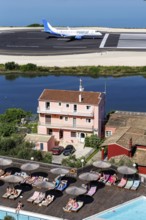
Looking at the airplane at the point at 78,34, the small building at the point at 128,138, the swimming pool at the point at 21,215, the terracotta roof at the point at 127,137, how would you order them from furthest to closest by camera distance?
the airplane at the point at 78,34
the terracotta roof at the point at 127,137
the small building at the point at 128,138
the swimming pool at the point at 21,215

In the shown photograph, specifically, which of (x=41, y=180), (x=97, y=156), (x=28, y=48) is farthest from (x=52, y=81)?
(x=41, y=180)

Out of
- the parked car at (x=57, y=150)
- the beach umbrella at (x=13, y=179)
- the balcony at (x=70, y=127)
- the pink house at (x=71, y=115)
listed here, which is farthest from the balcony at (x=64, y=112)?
the beach umbrella at (x=13, y=179)

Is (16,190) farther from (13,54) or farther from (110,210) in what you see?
(13,54)

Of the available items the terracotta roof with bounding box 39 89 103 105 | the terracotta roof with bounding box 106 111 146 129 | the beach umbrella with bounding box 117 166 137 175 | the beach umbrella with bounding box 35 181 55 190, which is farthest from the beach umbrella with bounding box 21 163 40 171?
the terracotta roof with bounding box 106 111 146 129

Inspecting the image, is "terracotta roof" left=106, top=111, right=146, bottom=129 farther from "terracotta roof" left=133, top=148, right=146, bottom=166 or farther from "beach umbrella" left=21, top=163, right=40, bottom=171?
"beach umbrella" left=21, top=163, right=40, bottom=171

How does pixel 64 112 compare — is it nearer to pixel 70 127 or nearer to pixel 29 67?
pixel 70 127

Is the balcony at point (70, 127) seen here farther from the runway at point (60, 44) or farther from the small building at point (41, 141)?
the runway at point (60, 44)

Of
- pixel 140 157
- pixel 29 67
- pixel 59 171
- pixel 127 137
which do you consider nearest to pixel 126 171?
pixel 59 171
